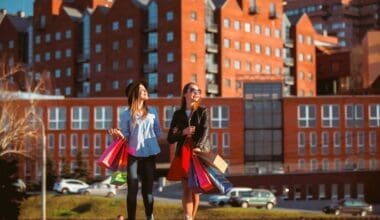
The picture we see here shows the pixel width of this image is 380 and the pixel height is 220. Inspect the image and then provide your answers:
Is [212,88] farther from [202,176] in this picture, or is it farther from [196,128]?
[202,176]

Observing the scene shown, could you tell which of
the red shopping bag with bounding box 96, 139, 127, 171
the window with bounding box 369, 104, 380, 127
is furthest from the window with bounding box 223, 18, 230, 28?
the red shopping bag with bounding box 96, 139, 127, 171

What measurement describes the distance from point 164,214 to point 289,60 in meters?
70.1

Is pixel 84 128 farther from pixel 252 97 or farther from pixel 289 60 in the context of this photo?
pixel 289 60

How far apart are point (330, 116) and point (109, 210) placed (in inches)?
1602

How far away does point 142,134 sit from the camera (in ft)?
39.5

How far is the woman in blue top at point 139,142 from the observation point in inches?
467

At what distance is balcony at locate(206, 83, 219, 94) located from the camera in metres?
115

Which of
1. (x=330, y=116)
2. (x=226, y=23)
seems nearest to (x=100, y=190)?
(x=330, y=116)

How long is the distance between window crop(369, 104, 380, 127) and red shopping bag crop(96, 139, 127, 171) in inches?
3567

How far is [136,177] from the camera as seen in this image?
11859mm

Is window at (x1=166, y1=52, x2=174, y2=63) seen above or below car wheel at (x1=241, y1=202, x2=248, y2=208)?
above

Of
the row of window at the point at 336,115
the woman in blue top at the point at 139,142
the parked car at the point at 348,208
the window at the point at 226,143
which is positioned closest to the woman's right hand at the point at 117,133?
the woman in blue top at the point at 139,142

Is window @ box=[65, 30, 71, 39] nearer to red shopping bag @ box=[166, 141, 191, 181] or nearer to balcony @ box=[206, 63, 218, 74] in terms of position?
balcony @ box=[206, 63, 218, 74]

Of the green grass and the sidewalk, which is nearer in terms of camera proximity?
the green grass
